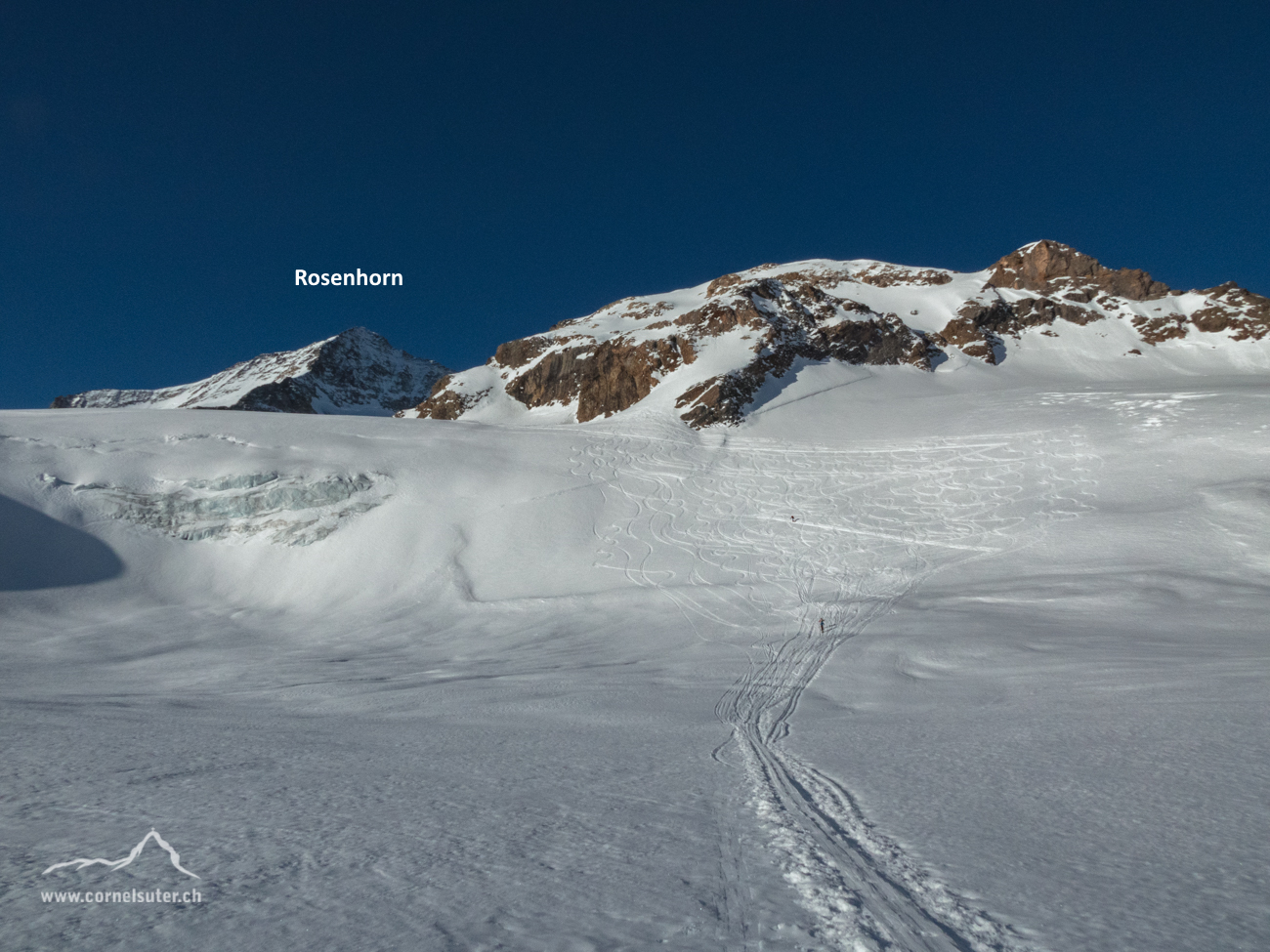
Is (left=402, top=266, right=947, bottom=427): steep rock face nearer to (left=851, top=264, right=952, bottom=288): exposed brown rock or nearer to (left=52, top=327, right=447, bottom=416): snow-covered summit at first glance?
(left=851, top=264, right=952, bottom=288): exposed brown rock

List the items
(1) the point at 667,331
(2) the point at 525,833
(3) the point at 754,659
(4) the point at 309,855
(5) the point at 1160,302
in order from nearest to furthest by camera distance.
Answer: (4) the point at 309,855 < (2) the point at 525,833 < (3) the point at 754,659 < (1) the point at 667,331 < (5) the point at 1160,302

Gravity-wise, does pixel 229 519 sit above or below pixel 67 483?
below

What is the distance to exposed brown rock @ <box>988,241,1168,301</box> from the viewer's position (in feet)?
210

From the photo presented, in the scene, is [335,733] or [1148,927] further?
[335,733]

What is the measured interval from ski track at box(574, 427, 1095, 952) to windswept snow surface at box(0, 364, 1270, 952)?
0.17ft

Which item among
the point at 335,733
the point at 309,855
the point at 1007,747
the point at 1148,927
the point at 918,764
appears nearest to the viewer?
the point at 1148,927

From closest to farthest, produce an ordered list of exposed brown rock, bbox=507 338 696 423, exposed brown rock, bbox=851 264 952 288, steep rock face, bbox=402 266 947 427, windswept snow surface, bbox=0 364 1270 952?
windswept snow surface, bbox=0 364 1270 952 → steep rock face, bbox=402 266 947 427 → exposed brown rock, bbox=507 338 696 423 → exposed brown rock, bbox=851 264 952 288

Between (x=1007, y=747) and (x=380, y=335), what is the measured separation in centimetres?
18075

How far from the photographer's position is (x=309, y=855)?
3.30m

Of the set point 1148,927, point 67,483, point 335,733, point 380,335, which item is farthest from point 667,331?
point 380,335

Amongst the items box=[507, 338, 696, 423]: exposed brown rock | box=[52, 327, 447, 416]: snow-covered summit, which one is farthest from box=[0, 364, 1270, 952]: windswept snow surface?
box=[52, 327, 447, 416]: snow-covered summit

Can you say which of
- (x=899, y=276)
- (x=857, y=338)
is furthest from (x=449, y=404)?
(x=899, y=276)

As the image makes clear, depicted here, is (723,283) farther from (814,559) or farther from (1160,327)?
(814,559)

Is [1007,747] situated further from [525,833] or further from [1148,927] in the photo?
[525,833]
